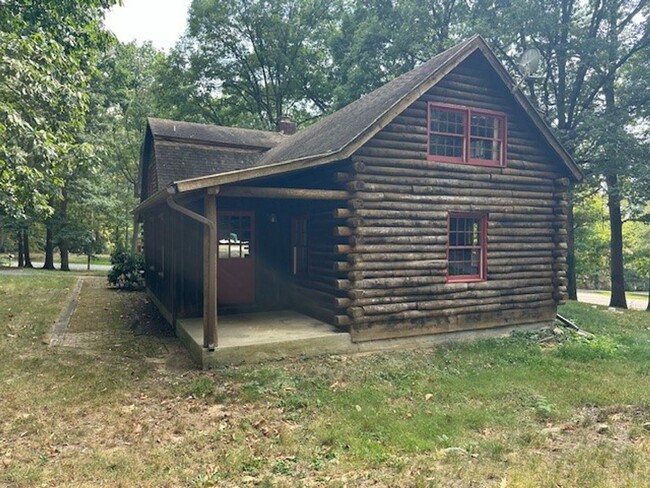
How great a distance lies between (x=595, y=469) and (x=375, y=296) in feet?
15.5

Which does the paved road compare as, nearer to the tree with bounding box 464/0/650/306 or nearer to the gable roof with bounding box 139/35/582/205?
the tree with bounding box 464/0/650/306

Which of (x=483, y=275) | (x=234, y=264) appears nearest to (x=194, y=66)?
(x=234, y=264)

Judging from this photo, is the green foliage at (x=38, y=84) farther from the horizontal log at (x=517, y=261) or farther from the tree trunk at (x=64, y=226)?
the tree trunk at (x=64, y=226)

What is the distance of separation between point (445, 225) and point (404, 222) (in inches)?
41.8

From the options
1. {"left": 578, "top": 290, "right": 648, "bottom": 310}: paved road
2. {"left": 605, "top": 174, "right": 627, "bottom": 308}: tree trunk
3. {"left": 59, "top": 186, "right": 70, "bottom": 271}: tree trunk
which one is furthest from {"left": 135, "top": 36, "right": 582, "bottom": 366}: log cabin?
{"left": 59, "top": 186, "right": 70, "bottom": 271}: tree trunk

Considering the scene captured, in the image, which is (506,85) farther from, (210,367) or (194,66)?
(194,66)

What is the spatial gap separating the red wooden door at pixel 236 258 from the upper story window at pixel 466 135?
4.71 meters

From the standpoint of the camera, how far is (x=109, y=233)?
43.6m

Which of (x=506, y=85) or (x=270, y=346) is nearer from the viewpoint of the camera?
(x=270, y=346)

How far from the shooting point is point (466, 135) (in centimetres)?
954

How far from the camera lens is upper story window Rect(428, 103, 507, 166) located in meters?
9.37

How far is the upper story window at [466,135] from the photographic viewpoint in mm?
9367

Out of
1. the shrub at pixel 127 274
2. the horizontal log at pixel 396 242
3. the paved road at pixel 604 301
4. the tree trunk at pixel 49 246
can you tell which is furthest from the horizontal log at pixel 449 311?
the tree trunk at pixel 49 246

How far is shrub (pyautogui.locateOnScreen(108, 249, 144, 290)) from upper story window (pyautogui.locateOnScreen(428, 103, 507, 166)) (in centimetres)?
1255
